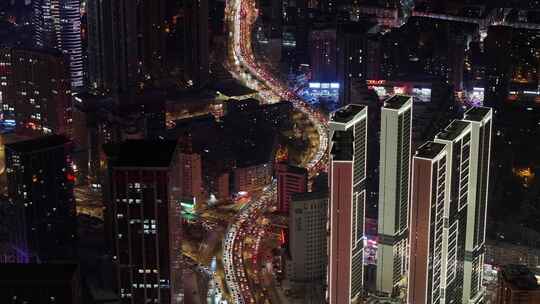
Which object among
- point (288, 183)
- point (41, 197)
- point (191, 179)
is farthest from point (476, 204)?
point (41, 197)

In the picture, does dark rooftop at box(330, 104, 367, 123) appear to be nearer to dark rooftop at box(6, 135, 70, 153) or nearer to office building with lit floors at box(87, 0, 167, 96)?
dark rooftop at box(6, 135, 70, 153)

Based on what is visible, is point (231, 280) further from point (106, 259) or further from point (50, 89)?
point (50, 89)

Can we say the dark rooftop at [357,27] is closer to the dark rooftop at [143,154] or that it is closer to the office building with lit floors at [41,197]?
the office building with lit floors at [41,197]

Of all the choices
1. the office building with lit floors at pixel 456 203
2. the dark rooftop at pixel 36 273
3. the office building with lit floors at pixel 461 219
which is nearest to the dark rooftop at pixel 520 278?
the office building with lit floors at pixel 461 219

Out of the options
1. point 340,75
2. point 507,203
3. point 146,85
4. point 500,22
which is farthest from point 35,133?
point 500,22

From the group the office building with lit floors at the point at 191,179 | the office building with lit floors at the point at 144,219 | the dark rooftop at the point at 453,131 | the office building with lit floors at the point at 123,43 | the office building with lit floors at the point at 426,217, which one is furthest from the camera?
the office building with lit floors at the point at 123,43

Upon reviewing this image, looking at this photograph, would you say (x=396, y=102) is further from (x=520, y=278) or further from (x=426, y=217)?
(x=520, y=278)
